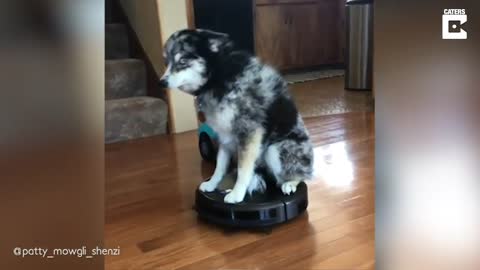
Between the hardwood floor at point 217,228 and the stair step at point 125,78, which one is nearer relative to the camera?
the hardwood floor at point 217,228

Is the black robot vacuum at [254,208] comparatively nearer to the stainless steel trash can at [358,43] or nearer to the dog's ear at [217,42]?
the dog's ear at [217,42]

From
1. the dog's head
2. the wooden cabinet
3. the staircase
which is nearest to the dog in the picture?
the dog's head

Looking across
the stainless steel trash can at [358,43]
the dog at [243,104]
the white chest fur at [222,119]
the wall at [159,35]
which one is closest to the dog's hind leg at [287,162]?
the dog at [243,104]

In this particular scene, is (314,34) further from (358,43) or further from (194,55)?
(194,55)

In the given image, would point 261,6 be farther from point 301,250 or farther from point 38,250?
point 38,250

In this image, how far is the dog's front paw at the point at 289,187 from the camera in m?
1.13

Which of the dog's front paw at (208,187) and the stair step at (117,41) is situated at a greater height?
the stair step at (117,41)

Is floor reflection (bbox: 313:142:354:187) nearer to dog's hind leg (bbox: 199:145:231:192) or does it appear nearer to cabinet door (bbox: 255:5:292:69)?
dog's hind leg (bbox: 199:145:231:192)

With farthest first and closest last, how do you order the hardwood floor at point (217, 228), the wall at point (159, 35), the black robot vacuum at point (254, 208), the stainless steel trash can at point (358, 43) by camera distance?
the stainless steel trash can at point (358, 43) → the wall at point (159, 35) → the black robot vacuum at point (254, 208) → the hardwood floor at point (217, 228)

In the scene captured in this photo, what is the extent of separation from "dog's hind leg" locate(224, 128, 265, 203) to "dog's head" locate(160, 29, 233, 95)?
0.18 meters

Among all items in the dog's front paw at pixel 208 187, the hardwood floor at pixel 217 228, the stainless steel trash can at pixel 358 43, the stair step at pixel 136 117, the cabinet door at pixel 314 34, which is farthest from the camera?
the cabinet door at pixel 314 34

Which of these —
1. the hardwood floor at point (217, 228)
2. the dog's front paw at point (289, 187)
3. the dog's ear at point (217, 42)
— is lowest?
the hardwood floor at point (217, 228)

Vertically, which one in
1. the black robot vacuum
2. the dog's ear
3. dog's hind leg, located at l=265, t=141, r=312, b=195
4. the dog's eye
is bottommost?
the black robot vacuum

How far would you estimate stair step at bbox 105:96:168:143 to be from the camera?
1.89 m
